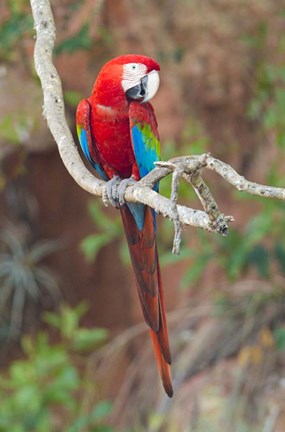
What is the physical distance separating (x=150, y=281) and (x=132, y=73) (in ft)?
1.17

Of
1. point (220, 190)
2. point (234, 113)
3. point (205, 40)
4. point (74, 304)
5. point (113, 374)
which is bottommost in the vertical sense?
point (113, 374)

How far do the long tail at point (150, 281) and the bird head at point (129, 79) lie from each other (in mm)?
198

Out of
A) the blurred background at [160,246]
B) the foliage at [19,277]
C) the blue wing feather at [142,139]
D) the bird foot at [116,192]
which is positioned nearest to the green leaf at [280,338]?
the blurred background at [160,246]

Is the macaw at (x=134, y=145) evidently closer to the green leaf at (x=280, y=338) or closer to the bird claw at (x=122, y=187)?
the bird claw at (x=122, y=187)

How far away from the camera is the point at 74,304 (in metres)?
3.37

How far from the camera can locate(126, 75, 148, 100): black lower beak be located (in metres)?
1.44

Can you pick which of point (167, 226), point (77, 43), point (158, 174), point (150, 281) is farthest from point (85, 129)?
point (167, 226)

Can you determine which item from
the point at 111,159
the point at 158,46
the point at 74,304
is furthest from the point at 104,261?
the point at 111,159

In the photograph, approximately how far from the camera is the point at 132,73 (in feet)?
4.71

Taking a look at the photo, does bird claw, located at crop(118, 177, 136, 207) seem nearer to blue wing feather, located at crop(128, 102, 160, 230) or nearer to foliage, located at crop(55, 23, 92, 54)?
blue wing feather, located at crop(128, 102, 160, 230)

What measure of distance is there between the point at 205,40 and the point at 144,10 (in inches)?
9.0

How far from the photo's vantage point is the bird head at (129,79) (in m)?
1.41

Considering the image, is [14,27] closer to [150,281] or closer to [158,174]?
[150,281]

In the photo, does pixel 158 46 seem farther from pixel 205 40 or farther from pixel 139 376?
pixel 139 376
